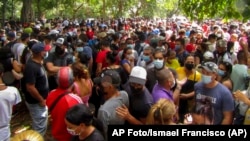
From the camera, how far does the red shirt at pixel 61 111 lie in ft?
13.6

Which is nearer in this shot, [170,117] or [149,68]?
[170,117]

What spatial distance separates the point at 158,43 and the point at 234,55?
1809 mm

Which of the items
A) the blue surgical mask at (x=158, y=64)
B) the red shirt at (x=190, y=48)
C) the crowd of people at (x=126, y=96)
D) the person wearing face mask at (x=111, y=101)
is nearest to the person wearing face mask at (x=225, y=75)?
the crowd of people at (x=126, y=96)

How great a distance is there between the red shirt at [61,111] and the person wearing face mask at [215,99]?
1610 mm

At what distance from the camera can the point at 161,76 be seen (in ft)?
15.3

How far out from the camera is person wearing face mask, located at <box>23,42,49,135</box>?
17.2ft

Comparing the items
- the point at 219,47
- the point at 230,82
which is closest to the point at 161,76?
the point at 230,82

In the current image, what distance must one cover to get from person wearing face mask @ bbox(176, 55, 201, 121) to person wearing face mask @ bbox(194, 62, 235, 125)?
1.07 metres

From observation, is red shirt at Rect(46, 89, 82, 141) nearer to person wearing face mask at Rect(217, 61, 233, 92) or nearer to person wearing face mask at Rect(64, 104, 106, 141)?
person wearing face mask at Rect(64, 104, 106, 141)

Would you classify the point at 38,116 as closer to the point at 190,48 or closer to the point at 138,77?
the point at 138,77

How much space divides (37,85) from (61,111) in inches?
57.3

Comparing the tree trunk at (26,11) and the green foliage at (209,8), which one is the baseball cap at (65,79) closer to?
the green foliage at (209,8)

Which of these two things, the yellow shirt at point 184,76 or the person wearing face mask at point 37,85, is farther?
the yellow shirt at point 184,76

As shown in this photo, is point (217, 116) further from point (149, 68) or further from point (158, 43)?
point (158, 43)
